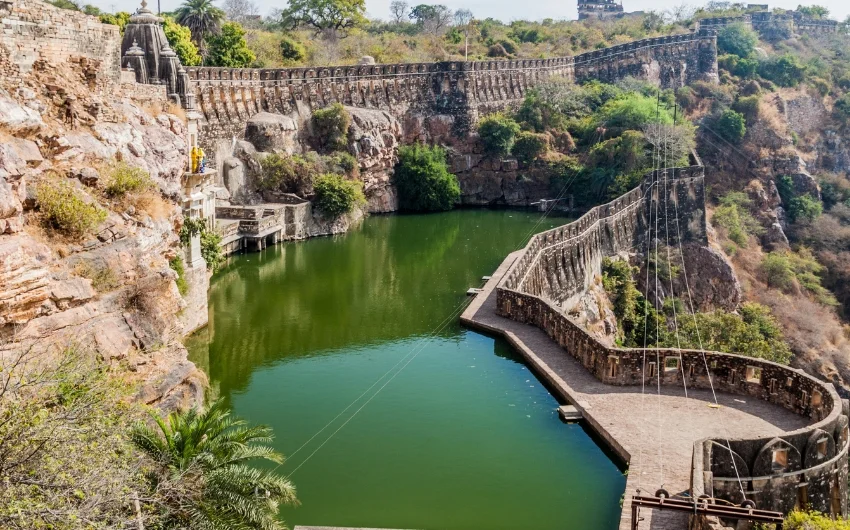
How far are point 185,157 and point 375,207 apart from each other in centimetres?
2584

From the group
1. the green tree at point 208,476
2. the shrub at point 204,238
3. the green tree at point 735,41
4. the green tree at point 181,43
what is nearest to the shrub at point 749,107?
the green tree at point 735,41

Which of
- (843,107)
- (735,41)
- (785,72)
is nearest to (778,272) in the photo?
(843,107)

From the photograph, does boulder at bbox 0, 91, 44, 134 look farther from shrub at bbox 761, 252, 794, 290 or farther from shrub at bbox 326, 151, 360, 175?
shrub at bbox 761, 252, 794, 290

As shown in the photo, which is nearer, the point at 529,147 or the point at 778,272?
the point at 778,272

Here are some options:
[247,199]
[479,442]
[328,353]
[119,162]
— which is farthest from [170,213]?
[247,199]

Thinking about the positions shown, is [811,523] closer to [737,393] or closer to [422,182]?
[737,393]

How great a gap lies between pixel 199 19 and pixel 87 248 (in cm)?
3922

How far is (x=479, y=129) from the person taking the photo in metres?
56.2

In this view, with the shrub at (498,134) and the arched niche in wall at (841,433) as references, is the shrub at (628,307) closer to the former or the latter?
→ the shrub at (498,134)

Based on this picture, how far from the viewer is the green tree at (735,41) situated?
7662 centimetres

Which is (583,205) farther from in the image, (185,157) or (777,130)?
(185,157)

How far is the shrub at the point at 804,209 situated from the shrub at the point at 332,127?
96.6 ft

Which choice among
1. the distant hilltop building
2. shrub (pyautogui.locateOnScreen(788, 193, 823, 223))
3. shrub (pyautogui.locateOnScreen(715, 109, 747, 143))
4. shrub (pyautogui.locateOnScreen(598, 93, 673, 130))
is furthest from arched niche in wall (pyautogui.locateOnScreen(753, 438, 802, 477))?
the distant hilltop building

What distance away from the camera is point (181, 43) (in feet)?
153
